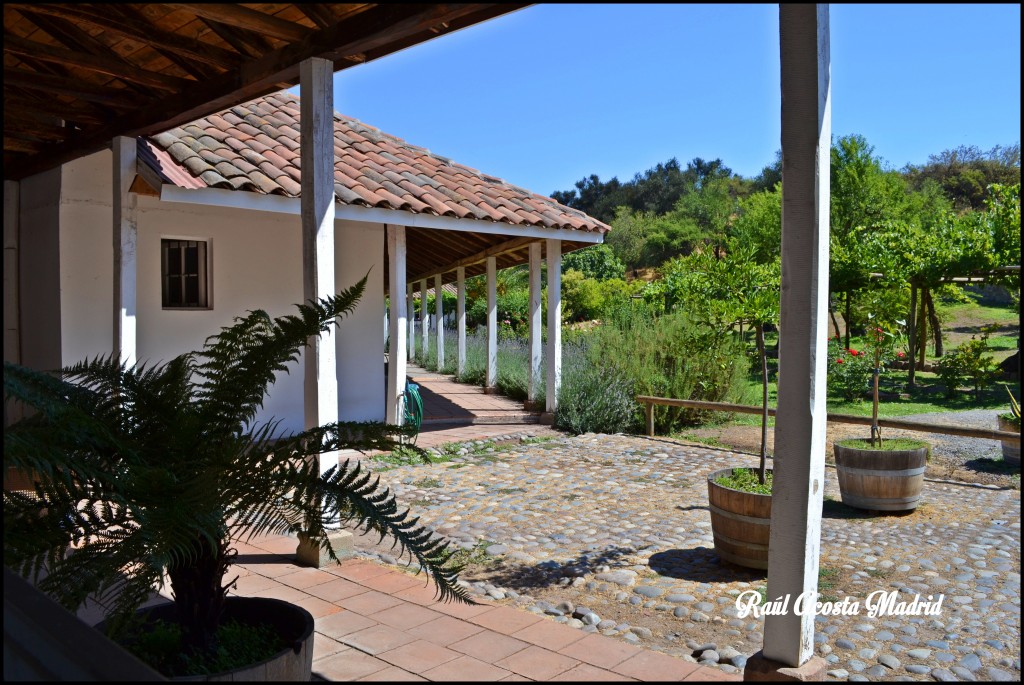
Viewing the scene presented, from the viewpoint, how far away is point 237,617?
2832 millimetres

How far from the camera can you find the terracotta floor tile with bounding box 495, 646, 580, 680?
3104mm

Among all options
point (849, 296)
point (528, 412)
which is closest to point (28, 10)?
point (528, 412)

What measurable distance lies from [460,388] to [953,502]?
29.2 ft

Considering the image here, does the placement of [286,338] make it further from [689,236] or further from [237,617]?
[689,236]

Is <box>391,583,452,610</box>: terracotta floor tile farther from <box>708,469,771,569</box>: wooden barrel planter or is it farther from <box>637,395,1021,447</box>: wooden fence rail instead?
<box>637,395,1021,447</box>: wooden fence rail

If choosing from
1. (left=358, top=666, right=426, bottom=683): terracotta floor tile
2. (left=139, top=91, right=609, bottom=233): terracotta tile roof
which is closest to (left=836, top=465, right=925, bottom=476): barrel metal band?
(left=358, top=666, right=426, bottom=683): terracotta floor tile

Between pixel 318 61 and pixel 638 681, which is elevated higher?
pixel 318 61

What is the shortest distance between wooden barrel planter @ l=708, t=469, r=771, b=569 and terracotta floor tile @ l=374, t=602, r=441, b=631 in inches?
82.1

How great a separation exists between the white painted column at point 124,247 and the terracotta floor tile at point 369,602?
341 centimetres

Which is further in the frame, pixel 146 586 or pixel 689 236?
pixel 689 236

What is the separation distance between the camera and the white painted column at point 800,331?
2.64 metres

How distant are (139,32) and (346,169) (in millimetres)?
4301

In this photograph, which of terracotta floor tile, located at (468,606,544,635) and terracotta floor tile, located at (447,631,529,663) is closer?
terracotta floor tile, located at (447,631,529,663)

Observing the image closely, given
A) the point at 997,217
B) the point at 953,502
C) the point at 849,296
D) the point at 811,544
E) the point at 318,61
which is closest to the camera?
the point at 811,544
